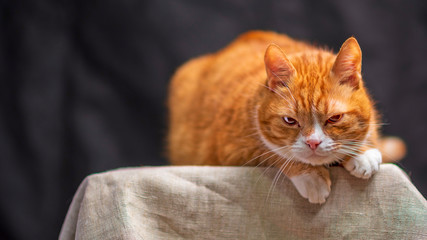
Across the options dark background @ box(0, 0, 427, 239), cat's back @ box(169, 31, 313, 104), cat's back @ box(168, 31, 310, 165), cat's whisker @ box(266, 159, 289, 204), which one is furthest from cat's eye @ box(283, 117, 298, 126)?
dark background @ box(0, 0, 427, 239)

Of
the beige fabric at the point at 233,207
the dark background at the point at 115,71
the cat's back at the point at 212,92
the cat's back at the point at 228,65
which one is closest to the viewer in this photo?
the beige fabric at the point at 233,207

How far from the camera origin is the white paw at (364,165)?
3.72 feet

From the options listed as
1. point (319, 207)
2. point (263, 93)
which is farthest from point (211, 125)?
point (319, 207)

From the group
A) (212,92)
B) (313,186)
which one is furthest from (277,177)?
(212,92)

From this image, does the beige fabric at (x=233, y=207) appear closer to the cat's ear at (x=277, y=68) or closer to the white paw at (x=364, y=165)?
the white paw at (x=364, y=165)

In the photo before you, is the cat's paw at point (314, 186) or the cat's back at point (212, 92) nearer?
the cat's paw at point (314, 186)

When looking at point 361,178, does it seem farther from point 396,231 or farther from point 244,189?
point 244,189

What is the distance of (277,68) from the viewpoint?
4.00ft

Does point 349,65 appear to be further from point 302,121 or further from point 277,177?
point 277,177

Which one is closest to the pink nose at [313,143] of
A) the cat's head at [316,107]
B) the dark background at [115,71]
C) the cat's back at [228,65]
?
the cat's head at [316,107]

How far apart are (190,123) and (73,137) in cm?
76

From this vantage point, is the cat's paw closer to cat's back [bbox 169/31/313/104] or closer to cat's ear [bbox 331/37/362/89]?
cat's ear [bbox 331/37/362/89]

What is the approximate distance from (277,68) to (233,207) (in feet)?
1.35

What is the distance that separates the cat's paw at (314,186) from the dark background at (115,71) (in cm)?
126
